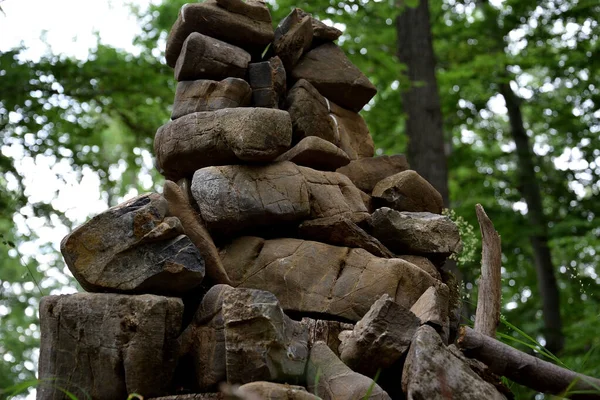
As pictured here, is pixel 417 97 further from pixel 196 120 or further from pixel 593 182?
pixel 196 120

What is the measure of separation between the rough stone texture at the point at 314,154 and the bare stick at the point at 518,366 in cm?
201

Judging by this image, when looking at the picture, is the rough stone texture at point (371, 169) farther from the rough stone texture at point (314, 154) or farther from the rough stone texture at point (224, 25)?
the rough stone texture at point (224, 25)

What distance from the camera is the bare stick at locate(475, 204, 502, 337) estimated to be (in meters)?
5.00

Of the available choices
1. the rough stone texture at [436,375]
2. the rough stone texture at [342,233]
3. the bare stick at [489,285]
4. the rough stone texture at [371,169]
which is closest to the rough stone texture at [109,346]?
the rough stone texture at [342,233]

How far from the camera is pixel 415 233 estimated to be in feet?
17.9

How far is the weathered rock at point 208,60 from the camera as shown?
19.3 feet

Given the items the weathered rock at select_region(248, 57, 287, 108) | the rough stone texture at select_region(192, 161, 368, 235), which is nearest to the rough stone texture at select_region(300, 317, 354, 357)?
the rough stone texture at select_region(192, 161, 368, 235)

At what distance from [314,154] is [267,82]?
77 centimetres

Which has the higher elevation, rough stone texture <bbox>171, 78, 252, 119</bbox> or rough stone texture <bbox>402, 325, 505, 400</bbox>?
rough stone texture <bbox>171, 78, 252, 119</bbox>

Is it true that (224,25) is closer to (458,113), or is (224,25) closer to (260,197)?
(260,197)

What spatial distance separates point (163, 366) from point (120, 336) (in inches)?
12.6

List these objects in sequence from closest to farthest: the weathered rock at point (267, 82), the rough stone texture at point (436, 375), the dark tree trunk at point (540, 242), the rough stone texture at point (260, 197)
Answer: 1. the rough stone texture at point (436, 375)
2. the rough stone texture at point (260, 197)
3. the weathered rock at point (267, 82)
4. the dark tree trunk at point (540, 242)

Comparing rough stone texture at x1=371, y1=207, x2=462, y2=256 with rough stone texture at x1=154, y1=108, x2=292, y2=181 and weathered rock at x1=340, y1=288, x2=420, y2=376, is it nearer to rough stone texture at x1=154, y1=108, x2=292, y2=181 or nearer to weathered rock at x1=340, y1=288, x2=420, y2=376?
rough stone texture at x1=154, y1=108, x2=292, y2=181

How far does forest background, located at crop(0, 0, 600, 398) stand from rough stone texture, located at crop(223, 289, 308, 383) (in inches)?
108
